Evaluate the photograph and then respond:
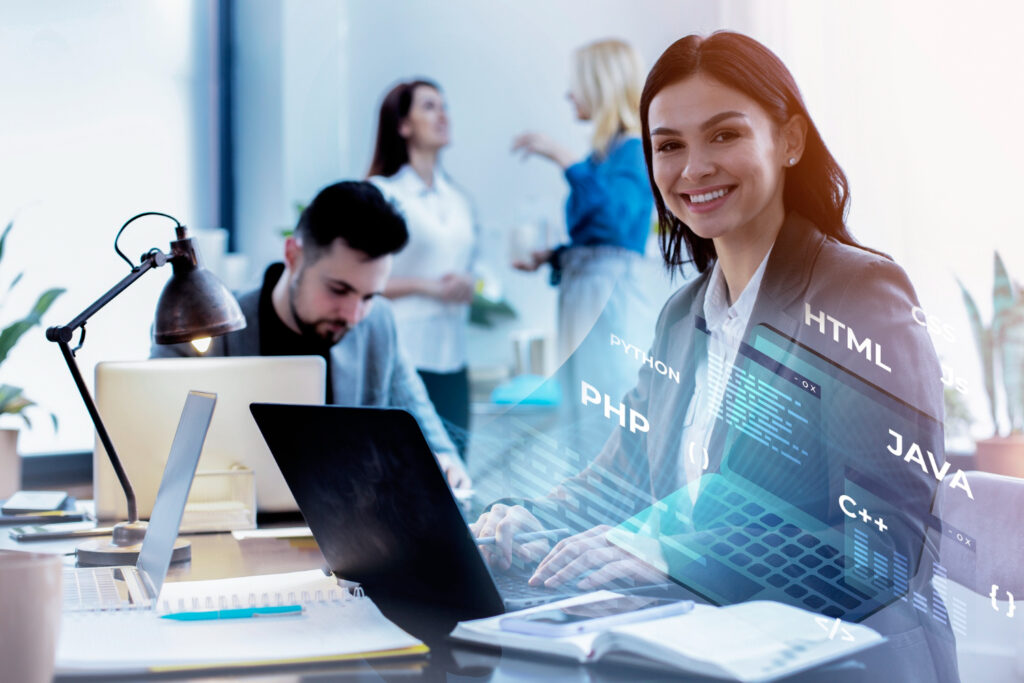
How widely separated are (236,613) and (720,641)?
0.40m

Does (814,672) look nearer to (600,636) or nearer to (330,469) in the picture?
(600,636)

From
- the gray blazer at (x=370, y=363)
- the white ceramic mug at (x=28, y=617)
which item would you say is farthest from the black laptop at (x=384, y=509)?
the gray blazer at (x=370, y=363)

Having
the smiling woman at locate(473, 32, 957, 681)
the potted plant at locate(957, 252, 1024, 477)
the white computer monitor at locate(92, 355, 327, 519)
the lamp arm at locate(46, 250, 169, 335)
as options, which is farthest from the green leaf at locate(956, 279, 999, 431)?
the lamp arm at locate(46, 250, 169, 335)

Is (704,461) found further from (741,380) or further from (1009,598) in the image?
(1009,598)

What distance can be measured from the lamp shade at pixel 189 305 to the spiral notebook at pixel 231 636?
399 mm

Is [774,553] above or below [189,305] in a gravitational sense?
below

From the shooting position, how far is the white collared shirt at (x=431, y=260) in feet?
10.1

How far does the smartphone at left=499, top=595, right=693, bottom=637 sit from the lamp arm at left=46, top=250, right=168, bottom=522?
695 millimetres

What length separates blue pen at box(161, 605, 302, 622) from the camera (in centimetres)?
84

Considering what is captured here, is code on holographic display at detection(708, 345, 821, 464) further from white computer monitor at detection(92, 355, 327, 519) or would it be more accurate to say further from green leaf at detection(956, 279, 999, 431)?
green leaf at detection(956, 279, 999, 431)

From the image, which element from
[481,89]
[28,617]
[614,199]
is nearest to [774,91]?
→ [28,617]

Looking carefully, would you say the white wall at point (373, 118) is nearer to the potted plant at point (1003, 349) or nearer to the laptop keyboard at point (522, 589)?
the potted plant at point (1003, 349)

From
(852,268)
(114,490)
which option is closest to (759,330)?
(852,268)

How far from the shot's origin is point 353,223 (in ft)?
6.95
